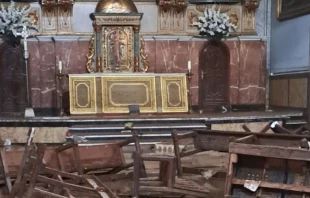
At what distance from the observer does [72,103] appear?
1039 centimetres

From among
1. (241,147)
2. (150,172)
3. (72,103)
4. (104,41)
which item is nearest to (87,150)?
(150,172)

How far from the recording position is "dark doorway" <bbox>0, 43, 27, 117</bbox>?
1148cm

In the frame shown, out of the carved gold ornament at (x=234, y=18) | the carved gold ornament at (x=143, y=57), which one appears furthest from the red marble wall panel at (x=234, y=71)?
the carved gold ornament at (x=143, y=57)

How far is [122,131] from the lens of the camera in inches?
356

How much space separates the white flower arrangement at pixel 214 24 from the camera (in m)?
11.7

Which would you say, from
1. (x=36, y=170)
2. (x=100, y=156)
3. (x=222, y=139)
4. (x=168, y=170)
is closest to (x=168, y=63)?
(x=222, y=139)

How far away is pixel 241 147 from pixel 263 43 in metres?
8.34

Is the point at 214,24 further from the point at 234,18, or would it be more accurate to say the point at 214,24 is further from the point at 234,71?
the point at 234,71

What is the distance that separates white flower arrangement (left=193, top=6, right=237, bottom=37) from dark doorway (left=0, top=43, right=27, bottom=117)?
4.49 meters

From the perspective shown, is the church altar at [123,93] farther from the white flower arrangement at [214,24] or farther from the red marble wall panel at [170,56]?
the white flower arrangement at [214,24]

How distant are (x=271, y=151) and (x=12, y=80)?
865 cm

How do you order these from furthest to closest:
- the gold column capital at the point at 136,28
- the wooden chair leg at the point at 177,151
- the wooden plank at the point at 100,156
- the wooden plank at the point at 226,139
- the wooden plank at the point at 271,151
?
the gold column capital at the point at 136,28, the wooden chair leg at the point at 177,151, the wooden plank at the point at 100,156, the wooden plank at the point at 226,139, the wooden plank at the point at 271,151

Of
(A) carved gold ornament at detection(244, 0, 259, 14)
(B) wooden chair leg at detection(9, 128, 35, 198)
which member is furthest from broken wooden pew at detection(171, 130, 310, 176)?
(A) carved gold ornament at detection(244, 0, 259, 14)

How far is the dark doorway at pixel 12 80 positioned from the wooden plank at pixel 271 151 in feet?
26.8
